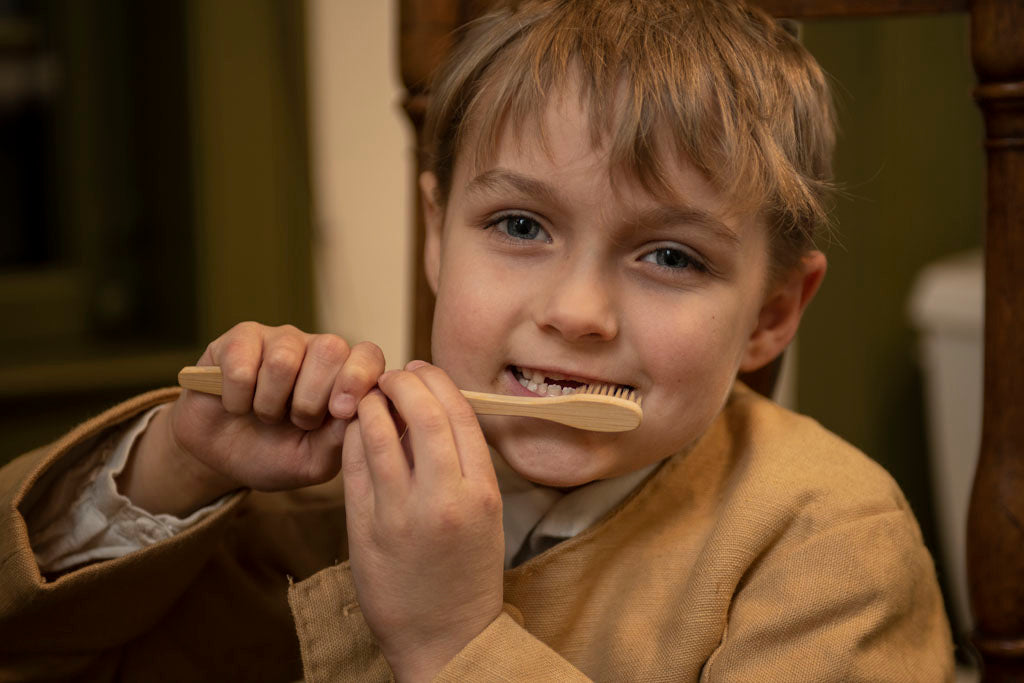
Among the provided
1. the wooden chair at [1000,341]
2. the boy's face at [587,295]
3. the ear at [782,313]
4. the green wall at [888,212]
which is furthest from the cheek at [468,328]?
the green wall at [888,212]

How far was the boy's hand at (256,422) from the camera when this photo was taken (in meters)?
0.70

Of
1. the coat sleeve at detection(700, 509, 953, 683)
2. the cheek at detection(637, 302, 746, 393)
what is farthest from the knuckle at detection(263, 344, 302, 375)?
the coat sleeve at detection(700, 509, 953, 683)

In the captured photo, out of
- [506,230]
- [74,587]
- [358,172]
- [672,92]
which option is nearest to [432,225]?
[506,230]

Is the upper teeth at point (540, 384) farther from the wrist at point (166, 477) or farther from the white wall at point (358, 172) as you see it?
the white wall at point (358, 172)

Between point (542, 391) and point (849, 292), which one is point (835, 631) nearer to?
point (542, 391)

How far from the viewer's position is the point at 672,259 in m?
0.73

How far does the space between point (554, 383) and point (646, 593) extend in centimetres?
16

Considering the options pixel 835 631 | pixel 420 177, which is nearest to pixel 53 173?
pixel 420 177

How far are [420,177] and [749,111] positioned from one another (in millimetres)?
292

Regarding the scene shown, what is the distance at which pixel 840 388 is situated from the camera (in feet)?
5.72

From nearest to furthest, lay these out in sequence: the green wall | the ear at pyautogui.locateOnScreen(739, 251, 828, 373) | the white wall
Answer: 1. the ear at pyautogui.locateOnScreen(739, 251, 828, 373)
2. the green wall
3. the white wall

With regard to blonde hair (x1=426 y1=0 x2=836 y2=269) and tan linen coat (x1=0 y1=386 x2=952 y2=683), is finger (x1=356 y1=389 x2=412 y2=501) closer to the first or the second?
tan linen coat (x1=0 y1=386 x2=952 y2=683)

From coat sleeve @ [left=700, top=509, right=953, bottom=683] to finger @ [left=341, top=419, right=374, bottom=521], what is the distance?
0.79ft

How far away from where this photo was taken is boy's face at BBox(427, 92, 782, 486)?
0.70 m
